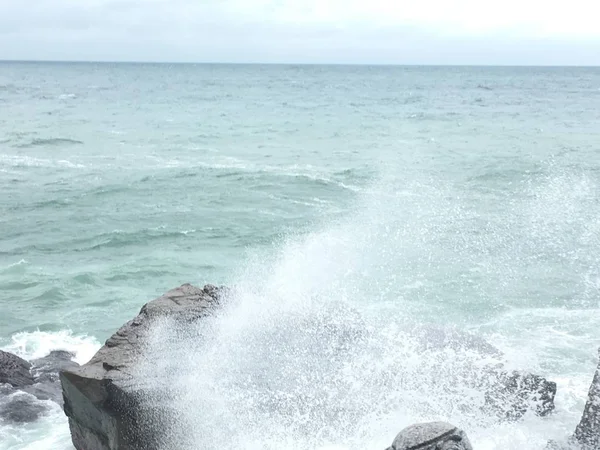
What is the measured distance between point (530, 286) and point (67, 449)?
11.5 meters

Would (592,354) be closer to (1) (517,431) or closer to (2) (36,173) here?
(1) (517,431)

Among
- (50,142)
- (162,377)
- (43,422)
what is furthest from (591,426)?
(50,142)

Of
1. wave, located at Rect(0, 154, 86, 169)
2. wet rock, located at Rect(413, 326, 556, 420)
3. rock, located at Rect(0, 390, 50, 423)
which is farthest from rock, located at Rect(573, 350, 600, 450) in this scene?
wave, located at Rect(0, 154, 86, 169)

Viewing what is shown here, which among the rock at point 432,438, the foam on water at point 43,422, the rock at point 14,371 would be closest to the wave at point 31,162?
the foam on water at point 43,422

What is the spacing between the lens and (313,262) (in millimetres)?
18188

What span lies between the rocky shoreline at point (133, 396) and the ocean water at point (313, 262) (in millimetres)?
291

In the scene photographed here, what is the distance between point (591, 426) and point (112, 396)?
6.21 m

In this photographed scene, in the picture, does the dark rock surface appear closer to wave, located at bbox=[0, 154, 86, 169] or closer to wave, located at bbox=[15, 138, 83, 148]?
wave, located at bbox=[0, 154, 86, 169]

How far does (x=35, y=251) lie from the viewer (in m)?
20.7

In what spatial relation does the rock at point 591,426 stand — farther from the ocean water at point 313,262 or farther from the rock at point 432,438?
the rock at point 432,438

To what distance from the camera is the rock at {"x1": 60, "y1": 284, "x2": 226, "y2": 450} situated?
9.83m

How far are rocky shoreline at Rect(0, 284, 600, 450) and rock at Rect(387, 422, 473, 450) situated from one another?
11 mm

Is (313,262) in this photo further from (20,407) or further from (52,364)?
(20,407)

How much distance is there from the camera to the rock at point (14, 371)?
12.9m
